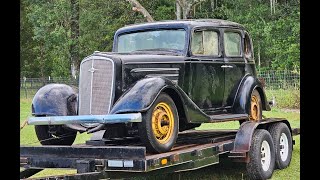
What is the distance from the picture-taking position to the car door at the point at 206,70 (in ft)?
19.3

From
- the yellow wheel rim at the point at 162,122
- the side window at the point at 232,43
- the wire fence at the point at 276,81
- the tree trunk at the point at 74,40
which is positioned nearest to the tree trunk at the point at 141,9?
the tree trunk at the point at 74,40

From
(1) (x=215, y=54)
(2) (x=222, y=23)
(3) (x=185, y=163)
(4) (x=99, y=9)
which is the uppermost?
(4) (x=99, y=9)

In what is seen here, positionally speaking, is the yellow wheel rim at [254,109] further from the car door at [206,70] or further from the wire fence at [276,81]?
the wire fence at [276,81]

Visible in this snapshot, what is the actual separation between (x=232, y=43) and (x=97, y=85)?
90.7 inches

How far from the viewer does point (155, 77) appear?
5.06m

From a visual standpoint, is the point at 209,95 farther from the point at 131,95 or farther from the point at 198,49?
the point at 131,95

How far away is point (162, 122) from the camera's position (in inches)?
194

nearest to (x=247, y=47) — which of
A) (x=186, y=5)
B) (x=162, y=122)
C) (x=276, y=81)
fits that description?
(x=162, y=122)

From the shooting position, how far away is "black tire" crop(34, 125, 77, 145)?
5.77 metres

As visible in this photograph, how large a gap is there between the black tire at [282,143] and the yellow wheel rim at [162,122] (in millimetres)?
1889

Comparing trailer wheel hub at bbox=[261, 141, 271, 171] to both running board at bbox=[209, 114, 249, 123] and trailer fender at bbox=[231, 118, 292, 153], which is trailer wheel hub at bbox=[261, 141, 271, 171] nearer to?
trailer fender at bbox=[231, 118, 292, 153]

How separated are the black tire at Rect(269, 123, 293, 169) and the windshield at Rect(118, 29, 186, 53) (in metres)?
1.62

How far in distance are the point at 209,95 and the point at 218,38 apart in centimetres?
75
